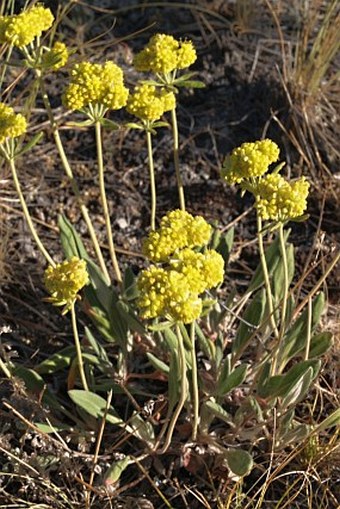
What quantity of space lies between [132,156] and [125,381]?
1.31 m

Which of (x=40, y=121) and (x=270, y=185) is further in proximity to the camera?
(x=40, y=121)

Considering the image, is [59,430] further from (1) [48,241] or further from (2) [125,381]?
(1) [48,241]

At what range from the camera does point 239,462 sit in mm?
2193

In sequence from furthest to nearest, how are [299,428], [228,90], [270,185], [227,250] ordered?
[228,90] < [227,250] < [299,428] < [270,185]

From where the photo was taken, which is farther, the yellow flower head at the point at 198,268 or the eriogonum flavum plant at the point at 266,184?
the eriogonum flavum plant at the point at 266,184

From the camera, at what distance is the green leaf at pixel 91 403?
89.1 inches

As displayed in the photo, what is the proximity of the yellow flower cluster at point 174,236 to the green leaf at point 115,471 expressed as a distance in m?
0.70

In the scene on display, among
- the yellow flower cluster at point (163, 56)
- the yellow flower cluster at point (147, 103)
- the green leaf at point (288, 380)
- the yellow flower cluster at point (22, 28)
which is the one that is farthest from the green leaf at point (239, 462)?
the yellow flower cluster at point (22, 28)

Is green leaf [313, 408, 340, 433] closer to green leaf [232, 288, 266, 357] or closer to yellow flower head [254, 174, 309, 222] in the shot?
green leaf [232, 288, 266, 357]

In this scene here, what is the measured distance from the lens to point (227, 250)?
273 cm

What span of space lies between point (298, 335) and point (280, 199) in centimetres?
71

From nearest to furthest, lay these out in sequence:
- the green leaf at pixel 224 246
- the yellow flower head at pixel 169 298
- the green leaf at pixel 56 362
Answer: the yellow flower head at pixel 169 298 → the green leaf at pixel 56 362 → the green leaf at pixel 224 246

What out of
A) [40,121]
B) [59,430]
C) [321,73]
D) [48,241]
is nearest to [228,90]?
[321,73]

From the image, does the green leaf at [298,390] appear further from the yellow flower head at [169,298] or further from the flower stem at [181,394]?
the yellow flower head at [169,298]
